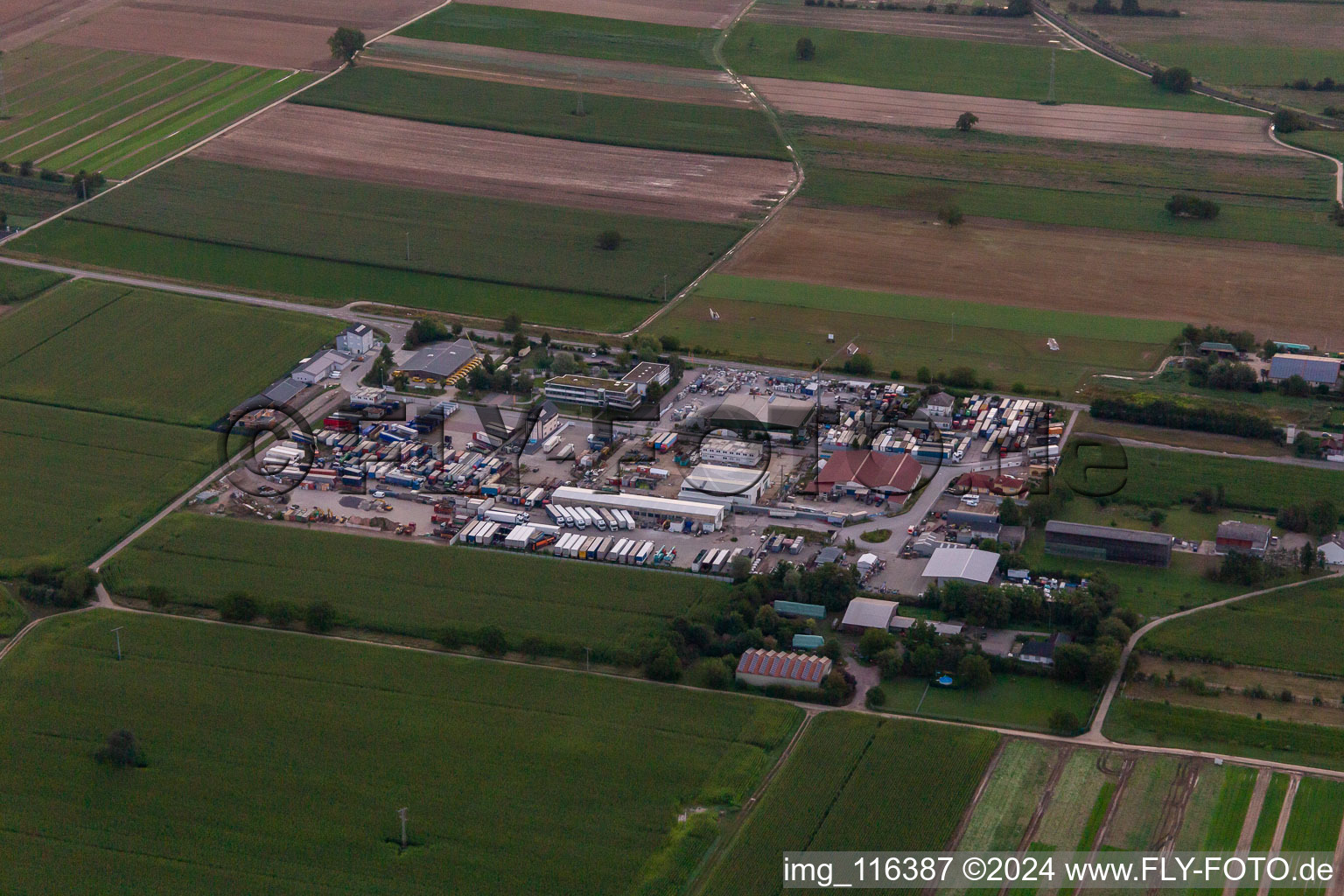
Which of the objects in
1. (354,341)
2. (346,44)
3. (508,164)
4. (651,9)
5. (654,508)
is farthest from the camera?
(651,9)

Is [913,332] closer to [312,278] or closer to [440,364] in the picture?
[440,364]

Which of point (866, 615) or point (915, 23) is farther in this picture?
point (915, 23)

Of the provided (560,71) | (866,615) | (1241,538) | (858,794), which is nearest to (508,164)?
(560,71)

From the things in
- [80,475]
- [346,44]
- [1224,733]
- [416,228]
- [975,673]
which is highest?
[346,44]

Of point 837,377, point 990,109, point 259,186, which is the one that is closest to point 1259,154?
point 990,109

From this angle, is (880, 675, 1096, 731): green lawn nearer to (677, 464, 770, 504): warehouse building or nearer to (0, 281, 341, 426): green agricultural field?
(677, 464, 770, 504): warehouse building

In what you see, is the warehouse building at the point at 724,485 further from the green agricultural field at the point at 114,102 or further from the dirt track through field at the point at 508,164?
the green agricultural field at the point at 114,102
